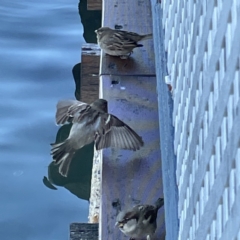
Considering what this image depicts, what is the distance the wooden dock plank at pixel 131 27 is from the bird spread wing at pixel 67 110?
27cm

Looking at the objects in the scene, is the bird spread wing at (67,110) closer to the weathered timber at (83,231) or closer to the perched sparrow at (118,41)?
A: the perched sparrow at (118,41)

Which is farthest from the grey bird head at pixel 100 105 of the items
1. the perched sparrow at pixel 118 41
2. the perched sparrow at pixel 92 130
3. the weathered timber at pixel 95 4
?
the weathered timber at pixel 95 4

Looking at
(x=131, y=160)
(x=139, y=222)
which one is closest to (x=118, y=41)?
(x=131, y=160)

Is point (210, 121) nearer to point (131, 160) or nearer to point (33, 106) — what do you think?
point (131, 160)

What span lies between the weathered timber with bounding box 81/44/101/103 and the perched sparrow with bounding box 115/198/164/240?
88.3 inches

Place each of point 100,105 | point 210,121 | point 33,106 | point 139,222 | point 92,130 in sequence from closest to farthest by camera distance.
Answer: point 210,121 < point 139,222 < point 100,105 < point 92,130 < point 33,106

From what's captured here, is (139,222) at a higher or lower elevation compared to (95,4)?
lower

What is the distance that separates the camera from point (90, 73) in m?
5.66

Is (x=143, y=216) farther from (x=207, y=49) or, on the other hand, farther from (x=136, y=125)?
(x=207, y=49)

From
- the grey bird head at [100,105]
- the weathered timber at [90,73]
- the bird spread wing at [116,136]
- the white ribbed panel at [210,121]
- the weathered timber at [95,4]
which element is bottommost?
the white ribbed panel at [210,121]

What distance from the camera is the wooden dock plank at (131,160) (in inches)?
144

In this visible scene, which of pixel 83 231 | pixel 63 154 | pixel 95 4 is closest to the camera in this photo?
pixel 83 231

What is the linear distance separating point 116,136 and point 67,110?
2.16ft

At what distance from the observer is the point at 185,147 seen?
95.0 inches
